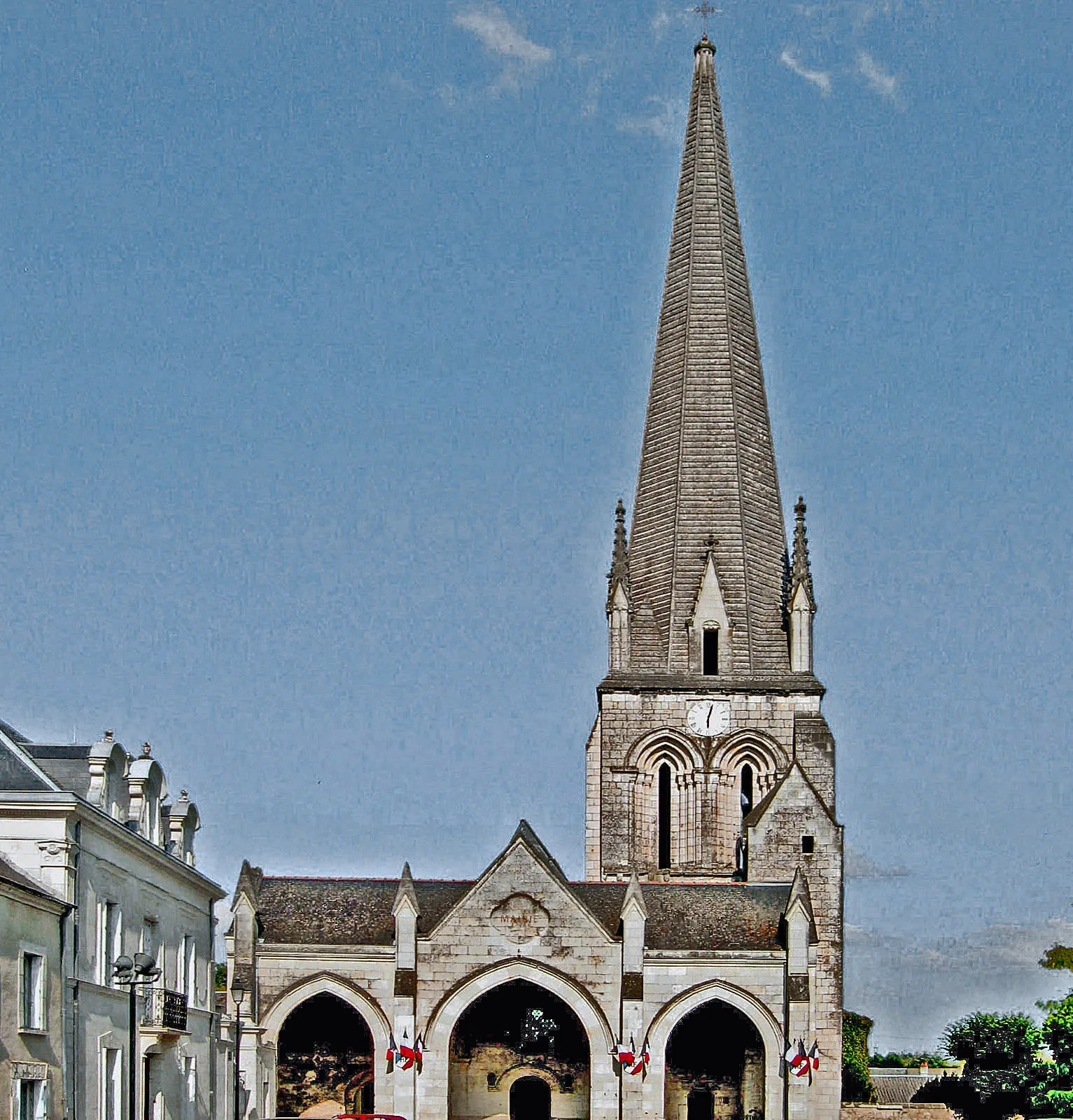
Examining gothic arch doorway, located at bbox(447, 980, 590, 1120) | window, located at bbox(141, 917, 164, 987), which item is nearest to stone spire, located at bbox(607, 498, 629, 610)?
gothic arch doorway, located at bbox(447, 980, 590, 1120)

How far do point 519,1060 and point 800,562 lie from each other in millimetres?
19823

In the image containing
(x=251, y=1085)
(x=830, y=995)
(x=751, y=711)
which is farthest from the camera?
(x=751, y=711)

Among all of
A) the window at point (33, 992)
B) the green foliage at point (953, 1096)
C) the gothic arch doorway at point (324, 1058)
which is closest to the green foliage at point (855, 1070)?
the green foliage at point (953, 1096)

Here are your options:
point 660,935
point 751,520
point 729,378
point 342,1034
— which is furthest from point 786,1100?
point 729,378

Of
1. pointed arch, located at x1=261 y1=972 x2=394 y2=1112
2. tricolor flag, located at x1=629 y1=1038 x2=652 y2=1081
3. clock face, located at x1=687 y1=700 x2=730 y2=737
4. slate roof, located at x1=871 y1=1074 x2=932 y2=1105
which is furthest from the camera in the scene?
slate roof, located at x1=871 y1=1074 x2=932 y2=1105

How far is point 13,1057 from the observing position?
2902 centimetres

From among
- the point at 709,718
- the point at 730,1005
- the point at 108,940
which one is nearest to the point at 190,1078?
the point at 108,940

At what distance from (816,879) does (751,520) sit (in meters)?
13.3

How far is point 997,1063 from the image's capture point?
5375 cm

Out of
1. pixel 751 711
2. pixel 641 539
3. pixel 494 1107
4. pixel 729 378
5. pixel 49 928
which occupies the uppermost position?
pixel 729 378

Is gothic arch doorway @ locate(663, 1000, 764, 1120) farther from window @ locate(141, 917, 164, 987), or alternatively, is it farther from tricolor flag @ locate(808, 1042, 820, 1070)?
window @ locate(141, 917, 164, 987)

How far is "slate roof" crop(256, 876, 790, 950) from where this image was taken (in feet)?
184

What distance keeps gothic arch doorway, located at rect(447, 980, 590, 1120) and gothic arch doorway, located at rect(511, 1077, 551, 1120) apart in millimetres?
20

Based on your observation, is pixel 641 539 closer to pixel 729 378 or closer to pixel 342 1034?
pixel 729 378
